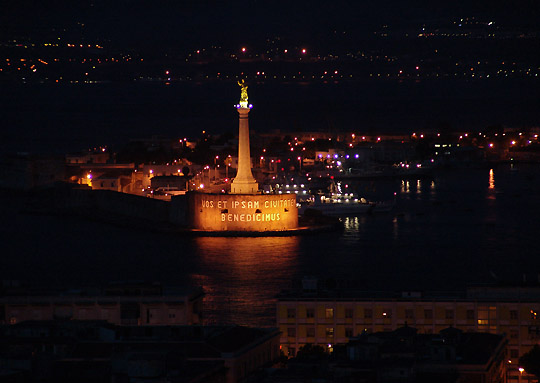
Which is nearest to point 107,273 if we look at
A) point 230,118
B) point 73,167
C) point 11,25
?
point 73,167

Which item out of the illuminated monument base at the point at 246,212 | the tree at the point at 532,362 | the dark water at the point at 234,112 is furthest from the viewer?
the dark water at the point at 234,112

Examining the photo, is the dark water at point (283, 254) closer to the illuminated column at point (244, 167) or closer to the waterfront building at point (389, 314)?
the waterfront building at point (389, 314)

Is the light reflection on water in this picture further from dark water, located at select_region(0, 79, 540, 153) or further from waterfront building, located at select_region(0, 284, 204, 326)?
dark water, located at select_region(0, 79, 540, 153)

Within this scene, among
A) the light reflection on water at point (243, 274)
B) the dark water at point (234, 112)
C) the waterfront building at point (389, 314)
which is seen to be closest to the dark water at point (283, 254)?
the light reflection on water at point (243, 274)

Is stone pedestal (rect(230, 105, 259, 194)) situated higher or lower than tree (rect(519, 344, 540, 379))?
higher

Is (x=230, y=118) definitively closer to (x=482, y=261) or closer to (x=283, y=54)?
(x=283, y=54)

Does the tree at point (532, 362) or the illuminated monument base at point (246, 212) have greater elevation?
the illuminated monument base at point (246, 212)

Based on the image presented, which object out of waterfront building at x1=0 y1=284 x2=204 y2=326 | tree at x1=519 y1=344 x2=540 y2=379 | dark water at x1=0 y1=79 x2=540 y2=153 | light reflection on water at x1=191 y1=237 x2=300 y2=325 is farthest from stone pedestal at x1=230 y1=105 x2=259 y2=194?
dark water at x1=0 y1=79 x2=540 y2=153
